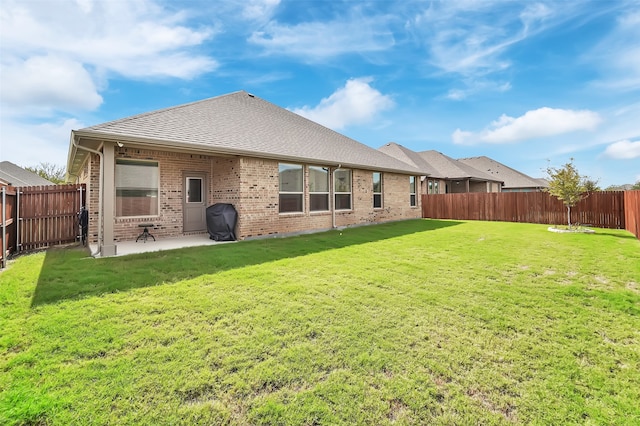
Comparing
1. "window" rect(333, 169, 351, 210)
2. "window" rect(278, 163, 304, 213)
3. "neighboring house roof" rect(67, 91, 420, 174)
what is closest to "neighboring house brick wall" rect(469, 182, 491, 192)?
"neighboring house roof" rect(67, 91, 420, 174)

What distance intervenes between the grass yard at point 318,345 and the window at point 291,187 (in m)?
5.22

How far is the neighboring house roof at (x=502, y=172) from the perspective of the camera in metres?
32.3

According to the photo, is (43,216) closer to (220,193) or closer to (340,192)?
(220,193)

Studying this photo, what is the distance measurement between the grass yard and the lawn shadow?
61 mm

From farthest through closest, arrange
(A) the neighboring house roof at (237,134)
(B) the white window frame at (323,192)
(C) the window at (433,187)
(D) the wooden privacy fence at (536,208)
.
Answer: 1. (C) the window at (433,187)
2. (D) the wooden privacy fence at (536,208)
3. (B) the white window frame at (323,192)
4. (A) the neighboring house roof at (237,134)

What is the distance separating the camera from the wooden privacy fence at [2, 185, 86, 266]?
27.0 feet

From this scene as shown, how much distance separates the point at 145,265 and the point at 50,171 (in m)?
51.6

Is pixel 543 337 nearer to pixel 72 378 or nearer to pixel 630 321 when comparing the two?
pixel 630 321

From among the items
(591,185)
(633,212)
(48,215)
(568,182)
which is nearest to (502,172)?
(591,185)

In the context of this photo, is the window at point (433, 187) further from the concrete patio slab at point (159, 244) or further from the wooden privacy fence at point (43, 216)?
the wooden privacy fence at point (43, 216)

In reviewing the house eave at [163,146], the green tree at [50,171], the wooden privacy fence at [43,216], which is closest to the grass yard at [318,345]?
the house eave at [163,146]

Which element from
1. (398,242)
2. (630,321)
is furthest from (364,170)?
(630,321)

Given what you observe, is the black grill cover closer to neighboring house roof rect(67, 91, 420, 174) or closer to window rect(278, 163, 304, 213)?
neighboring house roof rect(67, 91, 420, 174)

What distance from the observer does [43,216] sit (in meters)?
8.98
